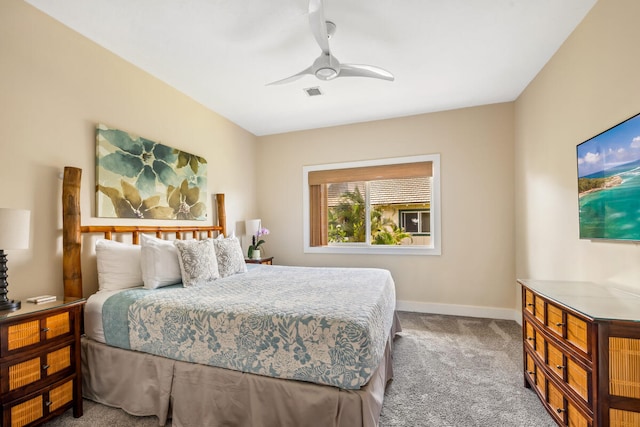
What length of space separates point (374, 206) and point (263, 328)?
318cm

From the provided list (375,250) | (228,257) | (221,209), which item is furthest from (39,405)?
(375,250)

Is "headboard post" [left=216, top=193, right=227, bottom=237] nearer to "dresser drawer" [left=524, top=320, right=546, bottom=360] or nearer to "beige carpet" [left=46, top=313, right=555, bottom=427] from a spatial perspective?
"beige carpet" [left=46, top=313, right=555, bottom=427]

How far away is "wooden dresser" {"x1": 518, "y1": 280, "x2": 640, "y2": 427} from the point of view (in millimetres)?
1317

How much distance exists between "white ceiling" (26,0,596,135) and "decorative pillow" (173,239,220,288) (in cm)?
172

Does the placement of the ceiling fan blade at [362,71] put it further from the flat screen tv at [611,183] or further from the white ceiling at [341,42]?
the flat screen tv at [611,183]

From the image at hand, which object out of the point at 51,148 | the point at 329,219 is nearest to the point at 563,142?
the point at 329,219

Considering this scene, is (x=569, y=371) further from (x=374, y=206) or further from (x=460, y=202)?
(x=374, y=206)

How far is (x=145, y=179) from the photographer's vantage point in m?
2.93

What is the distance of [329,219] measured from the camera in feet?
15.9

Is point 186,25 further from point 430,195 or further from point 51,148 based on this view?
point 430,195

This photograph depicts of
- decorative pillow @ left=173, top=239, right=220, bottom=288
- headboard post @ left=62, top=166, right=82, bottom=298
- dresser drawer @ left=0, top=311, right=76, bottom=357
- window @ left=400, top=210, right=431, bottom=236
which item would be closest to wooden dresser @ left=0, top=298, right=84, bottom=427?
dresser drawer @ left=0, top=311, right=76, bottom=357

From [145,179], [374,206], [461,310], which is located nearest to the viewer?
[145,179]

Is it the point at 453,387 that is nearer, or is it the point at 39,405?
the point at 39,405

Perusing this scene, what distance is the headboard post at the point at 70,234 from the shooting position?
7.28 ft
